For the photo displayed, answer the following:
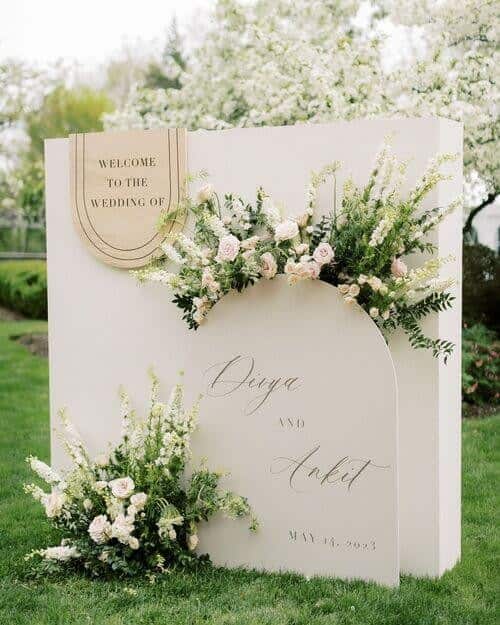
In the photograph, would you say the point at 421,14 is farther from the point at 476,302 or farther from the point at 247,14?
the point at 476,302

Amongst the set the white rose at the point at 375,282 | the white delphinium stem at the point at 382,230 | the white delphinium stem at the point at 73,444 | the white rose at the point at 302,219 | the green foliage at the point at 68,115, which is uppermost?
the green foliage at the point at 68,115

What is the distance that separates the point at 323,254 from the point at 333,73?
542 cm

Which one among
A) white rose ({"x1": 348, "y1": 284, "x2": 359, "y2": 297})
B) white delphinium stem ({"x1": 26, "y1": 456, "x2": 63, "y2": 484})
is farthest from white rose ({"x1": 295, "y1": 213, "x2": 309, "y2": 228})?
white delphinium stem ({"x1": 26, "y1": 456, "x2": 63, "y2": 484})

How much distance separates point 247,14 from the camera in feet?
33.6

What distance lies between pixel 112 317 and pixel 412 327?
139 cm

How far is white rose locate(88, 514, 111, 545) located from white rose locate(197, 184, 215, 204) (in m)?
1.39

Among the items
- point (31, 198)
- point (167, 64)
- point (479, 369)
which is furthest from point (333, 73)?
point (167, 64)

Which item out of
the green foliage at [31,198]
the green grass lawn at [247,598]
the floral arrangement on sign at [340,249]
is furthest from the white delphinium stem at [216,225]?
the green foliage at [31,198]

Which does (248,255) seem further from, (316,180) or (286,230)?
(316,180)

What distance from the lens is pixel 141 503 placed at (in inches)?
147

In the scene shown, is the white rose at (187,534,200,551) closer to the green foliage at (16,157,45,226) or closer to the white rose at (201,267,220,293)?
the white rose at (201,267,220,293)

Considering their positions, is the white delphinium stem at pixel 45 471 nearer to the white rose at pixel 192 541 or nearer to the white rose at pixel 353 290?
the white rose at pixel 192 541

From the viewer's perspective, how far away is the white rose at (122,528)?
3.72 metres

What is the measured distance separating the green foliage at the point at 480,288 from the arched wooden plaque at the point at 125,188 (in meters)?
5.68
